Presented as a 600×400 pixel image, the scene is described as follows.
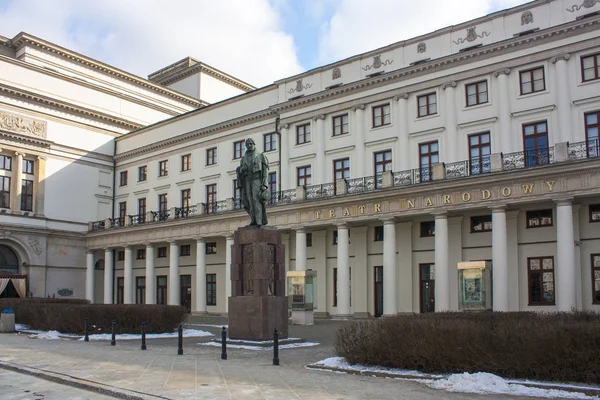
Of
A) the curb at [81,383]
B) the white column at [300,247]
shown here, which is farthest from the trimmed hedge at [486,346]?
the white column at [300,247]

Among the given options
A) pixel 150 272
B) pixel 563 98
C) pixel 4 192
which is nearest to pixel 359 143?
pixel 563 98

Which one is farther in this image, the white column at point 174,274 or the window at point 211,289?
the window at point 211,289

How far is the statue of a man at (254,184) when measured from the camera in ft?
68.0

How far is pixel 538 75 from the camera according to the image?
102 ft

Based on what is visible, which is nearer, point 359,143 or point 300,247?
point 359,143

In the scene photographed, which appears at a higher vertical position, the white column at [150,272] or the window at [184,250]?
the window at [184,250]

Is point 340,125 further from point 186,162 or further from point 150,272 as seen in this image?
point 150,272

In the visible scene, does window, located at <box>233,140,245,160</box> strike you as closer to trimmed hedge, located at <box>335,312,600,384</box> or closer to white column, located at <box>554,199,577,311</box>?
white column, located at <box>554,199,577,311</box>

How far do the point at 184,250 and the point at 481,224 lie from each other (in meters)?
25.7

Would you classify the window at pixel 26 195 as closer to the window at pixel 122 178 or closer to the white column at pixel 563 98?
the window at pixel 122 178

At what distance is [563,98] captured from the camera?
1172 inches

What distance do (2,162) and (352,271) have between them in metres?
29.8

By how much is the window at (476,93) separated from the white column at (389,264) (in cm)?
787

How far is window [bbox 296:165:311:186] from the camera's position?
1589 inches
